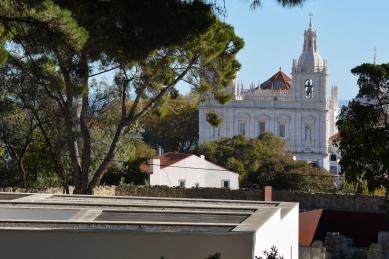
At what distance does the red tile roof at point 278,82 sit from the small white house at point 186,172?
271 feet

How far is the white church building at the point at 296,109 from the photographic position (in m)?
118

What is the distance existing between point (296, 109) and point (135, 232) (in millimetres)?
108851

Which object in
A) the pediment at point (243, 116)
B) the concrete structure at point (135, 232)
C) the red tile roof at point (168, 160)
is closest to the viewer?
the concrete structure at point (135, 232)

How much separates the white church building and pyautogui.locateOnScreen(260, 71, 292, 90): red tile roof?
5704mm

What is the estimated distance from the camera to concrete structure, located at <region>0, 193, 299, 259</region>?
12.5 m

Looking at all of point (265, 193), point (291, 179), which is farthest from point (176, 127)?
point (265, 193)

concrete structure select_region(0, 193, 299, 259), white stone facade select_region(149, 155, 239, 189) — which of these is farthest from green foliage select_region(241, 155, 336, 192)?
concrete structure select_region(0, 193, 299, 259)

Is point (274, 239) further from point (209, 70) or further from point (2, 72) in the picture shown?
point (2, 72)

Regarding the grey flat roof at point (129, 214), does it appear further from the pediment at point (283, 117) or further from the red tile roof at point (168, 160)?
the pediment at point (283, 117)

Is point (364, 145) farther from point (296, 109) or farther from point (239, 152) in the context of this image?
point (296, 109)

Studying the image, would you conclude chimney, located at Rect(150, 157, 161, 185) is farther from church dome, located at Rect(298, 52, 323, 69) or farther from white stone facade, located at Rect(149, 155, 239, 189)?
church dome, located at Rect(298, 52, 323, 69)

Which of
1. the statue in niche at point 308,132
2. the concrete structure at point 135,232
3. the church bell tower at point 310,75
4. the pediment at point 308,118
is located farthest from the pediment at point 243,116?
the concrete structure at point 135,232

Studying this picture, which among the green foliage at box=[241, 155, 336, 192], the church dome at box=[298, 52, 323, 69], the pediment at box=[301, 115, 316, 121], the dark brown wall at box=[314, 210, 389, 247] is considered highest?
the church dome at box=[298, 52, 323, 69]

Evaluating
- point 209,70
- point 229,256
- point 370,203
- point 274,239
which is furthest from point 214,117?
point 229,256
